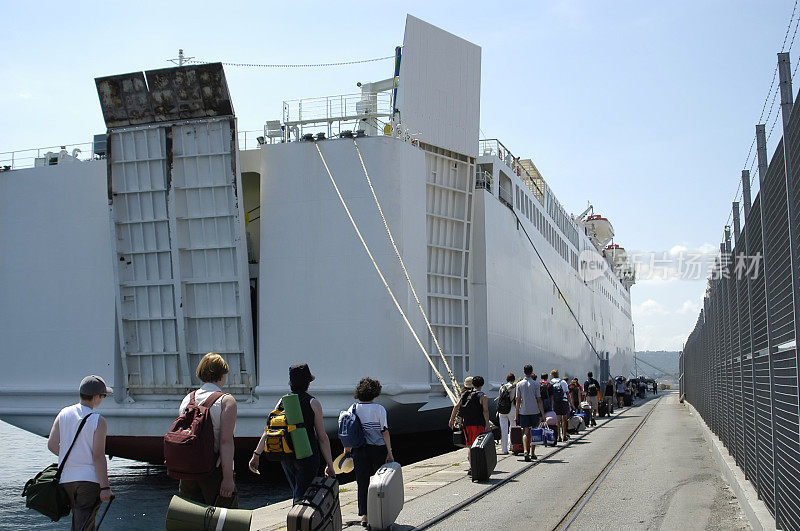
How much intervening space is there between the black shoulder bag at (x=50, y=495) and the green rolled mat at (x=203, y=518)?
872 millimetres

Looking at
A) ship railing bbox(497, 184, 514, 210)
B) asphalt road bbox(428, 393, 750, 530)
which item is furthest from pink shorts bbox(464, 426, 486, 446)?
ship railing bbox(497, 184, 514, 210)

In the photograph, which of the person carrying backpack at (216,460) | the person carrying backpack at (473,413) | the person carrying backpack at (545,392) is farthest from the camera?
the person carrying backpack at (545,392)

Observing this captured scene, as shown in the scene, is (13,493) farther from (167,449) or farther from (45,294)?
(167,449)

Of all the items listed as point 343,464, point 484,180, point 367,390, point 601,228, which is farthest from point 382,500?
point 601,228

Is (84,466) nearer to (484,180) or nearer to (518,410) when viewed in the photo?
(518,410)

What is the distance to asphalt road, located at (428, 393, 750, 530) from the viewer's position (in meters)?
7.71

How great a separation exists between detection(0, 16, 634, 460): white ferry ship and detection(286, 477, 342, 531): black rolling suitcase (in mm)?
9657

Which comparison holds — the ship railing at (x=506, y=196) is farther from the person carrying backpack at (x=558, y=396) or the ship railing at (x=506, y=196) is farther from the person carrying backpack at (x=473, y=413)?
the person carrying backpack at (x=473, y=413)

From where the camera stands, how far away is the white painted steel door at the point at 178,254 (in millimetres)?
16703

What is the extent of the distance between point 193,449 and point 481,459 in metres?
6.17

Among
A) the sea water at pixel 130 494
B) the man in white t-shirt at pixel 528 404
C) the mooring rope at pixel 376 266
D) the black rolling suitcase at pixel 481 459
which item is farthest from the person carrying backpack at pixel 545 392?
the sea water at pixel 130 494

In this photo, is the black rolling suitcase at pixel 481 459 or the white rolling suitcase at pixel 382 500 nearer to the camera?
the white rolling suitcase at pixel 382 500

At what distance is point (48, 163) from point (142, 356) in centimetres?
580

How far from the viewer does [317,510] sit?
19.6 feet
